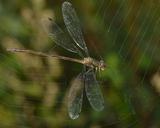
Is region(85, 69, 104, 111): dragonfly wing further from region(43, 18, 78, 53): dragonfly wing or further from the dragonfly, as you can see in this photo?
region(43, 18, 78, 53): dragonfly wing

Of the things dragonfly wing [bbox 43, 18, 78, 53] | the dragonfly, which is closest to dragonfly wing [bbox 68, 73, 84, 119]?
the dragonfly

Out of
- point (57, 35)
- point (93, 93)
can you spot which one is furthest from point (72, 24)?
point (93, 93)

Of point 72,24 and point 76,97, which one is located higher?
point 72,24

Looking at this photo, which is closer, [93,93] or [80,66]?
[93,93]

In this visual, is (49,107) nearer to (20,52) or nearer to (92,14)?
(20,52)

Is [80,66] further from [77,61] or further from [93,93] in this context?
[93,93]
